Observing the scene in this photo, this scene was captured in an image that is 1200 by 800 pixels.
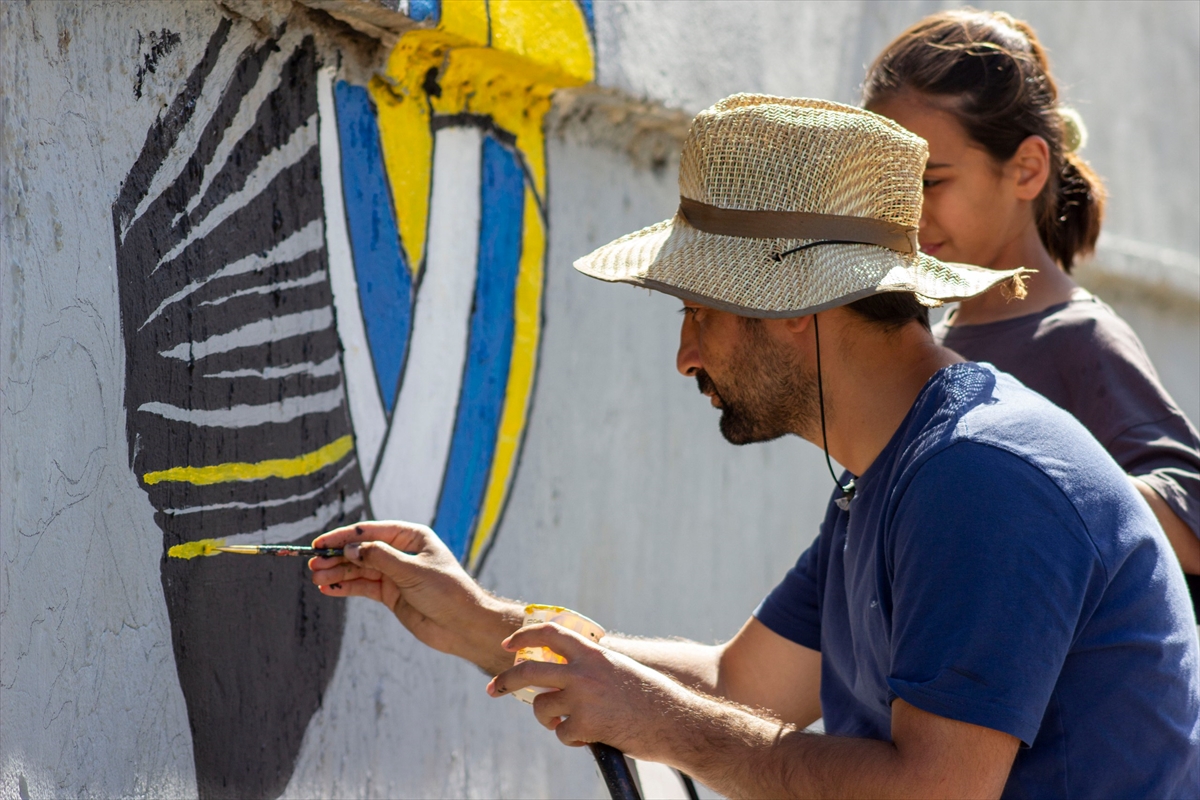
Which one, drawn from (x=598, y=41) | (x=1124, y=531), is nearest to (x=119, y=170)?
(x=598, y=41)

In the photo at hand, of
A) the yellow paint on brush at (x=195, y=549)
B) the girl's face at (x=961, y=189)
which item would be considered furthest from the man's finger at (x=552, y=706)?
the girl's face at (x=961, y=189)

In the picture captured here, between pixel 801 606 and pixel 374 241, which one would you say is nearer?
pixel 801 606

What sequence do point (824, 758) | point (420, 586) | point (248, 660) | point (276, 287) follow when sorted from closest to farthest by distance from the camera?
point (824, 758)
point (420, 586)
point (248, 660)
point (276, 287)

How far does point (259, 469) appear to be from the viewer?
2.45m

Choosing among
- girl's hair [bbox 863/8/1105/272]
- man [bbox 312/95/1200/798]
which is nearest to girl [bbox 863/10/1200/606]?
girl's hair [bbox 863/8/1105/272]

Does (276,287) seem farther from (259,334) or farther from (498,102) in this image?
(498,102)

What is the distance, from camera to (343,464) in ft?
8.70

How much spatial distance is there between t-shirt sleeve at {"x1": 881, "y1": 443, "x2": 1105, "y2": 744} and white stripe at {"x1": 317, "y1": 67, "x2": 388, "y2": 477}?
140 cm

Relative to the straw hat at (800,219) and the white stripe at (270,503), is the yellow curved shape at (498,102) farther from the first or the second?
the straw hat at (800,219)

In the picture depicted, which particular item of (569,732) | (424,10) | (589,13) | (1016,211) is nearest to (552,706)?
(569,732)

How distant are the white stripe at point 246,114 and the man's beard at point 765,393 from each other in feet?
3.43

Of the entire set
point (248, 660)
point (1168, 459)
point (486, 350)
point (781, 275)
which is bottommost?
point (248, 660)

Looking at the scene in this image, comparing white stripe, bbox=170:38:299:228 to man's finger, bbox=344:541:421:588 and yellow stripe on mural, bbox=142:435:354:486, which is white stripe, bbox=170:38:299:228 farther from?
man's finger, bbox=344:541:421:588

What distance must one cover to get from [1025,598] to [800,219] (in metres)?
0.71
